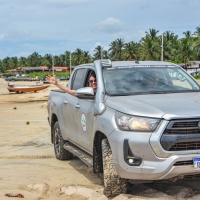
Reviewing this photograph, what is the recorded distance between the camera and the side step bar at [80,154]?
6327mm

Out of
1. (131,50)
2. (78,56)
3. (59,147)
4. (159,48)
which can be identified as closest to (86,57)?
(78,56)

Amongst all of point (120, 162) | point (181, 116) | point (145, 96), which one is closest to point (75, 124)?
point (145, 96)

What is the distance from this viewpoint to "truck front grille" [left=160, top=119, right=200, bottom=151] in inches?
191

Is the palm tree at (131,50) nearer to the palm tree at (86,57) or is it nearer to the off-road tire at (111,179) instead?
the palm tree at (86,57)

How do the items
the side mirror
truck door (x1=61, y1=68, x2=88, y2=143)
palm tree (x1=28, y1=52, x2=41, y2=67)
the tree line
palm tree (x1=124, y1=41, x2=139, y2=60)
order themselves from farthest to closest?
1. palm tree (x1=28, y1=52, x2=41, y2=67)
2. palm tree (x1=124, y1=41, x2=139, y2=60)
3. the tree line
4. truck door (x1=61, y1=68, x2=88, y2=143)
5. the side mirror

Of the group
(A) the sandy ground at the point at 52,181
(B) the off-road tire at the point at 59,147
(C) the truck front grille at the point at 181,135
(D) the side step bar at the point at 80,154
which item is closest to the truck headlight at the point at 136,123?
(C) the truck front grille at the point at 181,135

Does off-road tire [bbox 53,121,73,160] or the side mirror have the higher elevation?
the side mirror

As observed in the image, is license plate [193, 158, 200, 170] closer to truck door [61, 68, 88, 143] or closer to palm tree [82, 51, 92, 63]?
truck door [61, 68, 88, 143]

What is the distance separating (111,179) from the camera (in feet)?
17.6

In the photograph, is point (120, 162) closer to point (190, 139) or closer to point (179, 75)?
point (190, 139)

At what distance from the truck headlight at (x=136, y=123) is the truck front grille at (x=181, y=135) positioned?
0.17 metres

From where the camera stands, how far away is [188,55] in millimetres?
93750

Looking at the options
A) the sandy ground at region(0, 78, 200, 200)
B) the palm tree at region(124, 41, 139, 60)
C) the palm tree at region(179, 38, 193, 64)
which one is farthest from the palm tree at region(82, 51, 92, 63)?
the sandy ground at region(0, 78, 200, 200)

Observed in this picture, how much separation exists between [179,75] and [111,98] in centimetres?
155
